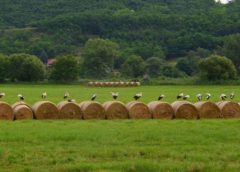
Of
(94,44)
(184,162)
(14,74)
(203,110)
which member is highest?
(94,44)

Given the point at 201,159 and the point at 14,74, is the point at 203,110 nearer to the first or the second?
the point at 201,159

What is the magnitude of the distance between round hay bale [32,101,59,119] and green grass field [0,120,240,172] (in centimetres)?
280

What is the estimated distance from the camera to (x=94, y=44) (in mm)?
144375

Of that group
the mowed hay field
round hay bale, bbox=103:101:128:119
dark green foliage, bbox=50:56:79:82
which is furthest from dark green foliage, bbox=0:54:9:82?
the mowed hay field

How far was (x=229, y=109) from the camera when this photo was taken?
27656 mm

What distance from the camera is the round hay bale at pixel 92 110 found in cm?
2620

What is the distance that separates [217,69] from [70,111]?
235 feet

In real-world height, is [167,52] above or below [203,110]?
above

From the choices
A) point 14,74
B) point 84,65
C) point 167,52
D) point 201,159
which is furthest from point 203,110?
point 167,52

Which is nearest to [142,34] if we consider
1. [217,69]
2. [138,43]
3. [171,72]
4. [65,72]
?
[138,43]

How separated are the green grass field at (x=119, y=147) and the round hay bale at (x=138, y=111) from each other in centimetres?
386

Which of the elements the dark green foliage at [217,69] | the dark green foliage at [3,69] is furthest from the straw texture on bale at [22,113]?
the dark green foliage at [3,69]

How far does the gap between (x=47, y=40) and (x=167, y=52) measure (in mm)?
38392

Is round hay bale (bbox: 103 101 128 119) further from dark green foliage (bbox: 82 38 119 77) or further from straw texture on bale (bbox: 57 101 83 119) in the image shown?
dark green foliage (bbox: 82 38 119 77)
